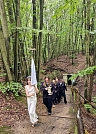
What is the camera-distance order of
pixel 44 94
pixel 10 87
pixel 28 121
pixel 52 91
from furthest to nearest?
pixel 10 87, pixel 52 91, pixel 44 94, pixel 28 121

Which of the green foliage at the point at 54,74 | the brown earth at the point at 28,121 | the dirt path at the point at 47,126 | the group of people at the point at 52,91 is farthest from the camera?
the green foliage at the point at 54,74

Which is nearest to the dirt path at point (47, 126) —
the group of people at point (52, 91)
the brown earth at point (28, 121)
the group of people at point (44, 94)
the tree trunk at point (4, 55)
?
the brown earth at point (28, 121)

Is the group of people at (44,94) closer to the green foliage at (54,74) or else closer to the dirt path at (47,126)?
the dirt path at (47,126)

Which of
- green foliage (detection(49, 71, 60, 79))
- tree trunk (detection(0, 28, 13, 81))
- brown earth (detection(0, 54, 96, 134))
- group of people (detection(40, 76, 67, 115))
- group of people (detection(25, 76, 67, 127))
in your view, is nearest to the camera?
brown earth (detection(0, 54, 96, 134))

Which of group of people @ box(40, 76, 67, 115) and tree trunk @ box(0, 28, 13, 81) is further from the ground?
tree trunk @ box(0, 28, 13, 81)

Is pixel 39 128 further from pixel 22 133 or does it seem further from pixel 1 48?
pixel 1 48

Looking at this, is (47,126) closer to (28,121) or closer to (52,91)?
(28,121)

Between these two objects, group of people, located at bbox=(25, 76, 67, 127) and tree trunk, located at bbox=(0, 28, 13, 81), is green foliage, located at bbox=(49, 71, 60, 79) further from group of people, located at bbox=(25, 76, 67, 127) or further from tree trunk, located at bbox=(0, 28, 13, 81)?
tree trunk, located at bbox=(0, 28, 13, 81)

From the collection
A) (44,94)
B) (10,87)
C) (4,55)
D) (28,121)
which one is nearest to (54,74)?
(10,87)

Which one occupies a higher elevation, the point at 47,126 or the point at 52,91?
the point at 52,91

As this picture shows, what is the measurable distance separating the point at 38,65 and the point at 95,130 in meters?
6.43

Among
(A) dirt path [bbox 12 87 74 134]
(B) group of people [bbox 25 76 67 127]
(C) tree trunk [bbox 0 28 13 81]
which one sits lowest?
(A) dirt path [bbox 12 87 74 134]

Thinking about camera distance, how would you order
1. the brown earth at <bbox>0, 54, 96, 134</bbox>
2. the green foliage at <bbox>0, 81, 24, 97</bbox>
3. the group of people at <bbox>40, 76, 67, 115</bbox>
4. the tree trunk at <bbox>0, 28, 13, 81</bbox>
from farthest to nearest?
the green foliage at <bbox>0, 81, 24, 97</bbox>
the tree trunk at <bbox>0, 28, 13, 81</bbox>
the group of people at <bbox>40, 76, 67, 115</bbox>
the brown earth at <bbox>0, 54, 96, 134</bbox>

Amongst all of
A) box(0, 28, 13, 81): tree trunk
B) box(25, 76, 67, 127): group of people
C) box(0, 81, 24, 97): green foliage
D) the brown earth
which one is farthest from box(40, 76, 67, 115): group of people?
box(0, 28, 13, 81): tree trunk
